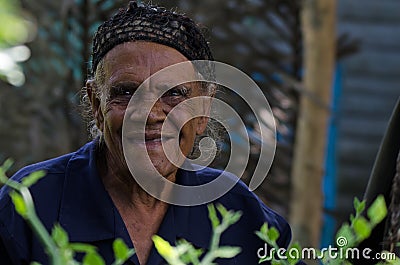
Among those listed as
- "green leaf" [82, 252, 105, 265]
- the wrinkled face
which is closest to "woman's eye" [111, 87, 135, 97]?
the wrinkled face

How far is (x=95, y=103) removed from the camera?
80.8 inches

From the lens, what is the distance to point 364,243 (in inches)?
73.4

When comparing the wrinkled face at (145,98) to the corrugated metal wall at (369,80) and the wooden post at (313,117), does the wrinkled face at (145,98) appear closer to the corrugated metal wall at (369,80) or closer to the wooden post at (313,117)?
the wooden post at (313,117)

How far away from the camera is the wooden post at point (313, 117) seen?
3.70 meters

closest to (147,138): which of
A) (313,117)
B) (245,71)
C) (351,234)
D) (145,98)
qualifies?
(145,98)

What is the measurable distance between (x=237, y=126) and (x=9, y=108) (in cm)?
161

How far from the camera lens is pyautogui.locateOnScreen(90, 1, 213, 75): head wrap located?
1890mm

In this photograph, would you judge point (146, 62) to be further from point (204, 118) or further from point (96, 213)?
point (96, 213)

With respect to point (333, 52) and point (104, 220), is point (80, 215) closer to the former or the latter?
point (104, 220)

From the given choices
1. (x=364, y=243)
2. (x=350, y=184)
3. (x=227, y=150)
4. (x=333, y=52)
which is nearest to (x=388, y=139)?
(x=364, y=243)

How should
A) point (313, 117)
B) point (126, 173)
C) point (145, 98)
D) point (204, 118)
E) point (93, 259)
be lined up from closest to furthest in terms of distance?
point (93, 259), point (145, 98), point (126, 173), point (204, 118), point (313, 117)

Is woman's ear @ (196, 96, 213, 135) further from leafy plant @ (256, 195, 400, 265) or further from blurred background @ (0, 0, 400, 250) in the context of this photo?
blurred background @ (0, 0, 400, 250)

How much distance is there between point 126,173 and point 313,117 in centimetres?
199

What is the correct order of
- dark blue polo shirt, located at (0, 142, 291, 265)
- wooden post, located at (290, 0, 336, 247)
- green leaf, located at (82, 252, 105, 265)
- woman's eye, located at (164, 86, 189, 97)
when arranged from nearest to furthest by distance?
green leaf, located at (82, 252, 105, 265)
dark blue polo shirt, located at (0, 142, 291, 265)
woman's eye, located at (164, 86, 189, 97)
wooden post, located at (290, 0, 336, 247)
